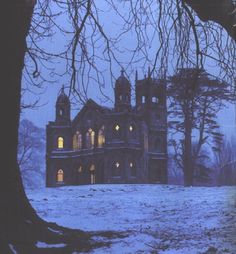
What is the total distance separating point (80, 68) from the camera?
32.0ft

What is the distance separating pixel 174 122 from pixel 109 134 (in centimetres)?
1414

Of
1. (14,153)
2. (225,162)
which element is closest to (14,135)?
(14,153)

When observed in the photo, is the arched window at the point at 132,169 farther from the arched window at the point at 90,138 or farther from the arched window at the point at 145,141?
the arched window at the point at 90,138

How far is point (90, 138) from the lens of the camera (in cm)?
6675

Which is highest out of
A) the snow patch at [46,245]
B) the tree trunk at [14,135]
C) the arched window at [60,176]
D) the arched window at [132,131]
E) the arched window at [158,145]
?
the arched window at [132,131]

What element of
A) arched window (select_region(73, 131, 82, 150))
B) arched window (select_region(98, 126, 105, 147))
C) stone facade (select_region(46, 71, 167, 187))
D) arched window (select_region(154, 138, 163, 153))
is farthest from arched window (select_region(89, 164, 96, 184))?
arched window (select_region(154, 138, 163, 153))

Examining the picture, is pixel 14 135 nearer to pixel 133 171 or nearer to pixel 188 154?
pixel 188 154

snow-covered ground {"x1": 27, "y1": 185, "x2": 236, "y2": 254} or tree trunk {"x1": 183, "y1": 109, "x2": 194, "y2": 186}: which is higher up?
tree trunk {"x1": 183, "y1": 109, "x2": 194, "y2": 186}

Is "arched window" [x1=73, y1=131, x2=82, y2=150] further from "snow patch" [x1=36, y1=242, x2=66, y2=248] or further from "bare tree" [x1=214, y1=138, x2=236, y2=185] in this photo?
"snow patch" [x1=36, y1=242, x2=66, y2=248]

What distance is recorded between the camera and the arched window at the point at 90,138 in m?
65.8

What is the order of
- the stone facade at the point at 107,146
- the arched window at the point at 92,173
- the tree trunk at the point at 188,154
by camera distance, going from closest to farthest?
the tree trunk at the point at 188,154
the stone facade at the point at 107,146
the arched window at the point at 92,173

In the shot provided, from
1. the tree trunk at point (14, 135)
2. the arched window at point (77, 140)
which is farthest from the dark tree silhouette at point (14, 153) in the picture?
the arched window at point (77, 140)

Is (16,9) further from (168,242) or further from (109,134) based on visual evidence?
(109,134)

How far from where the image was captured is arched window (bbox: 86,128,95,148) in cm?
6581
